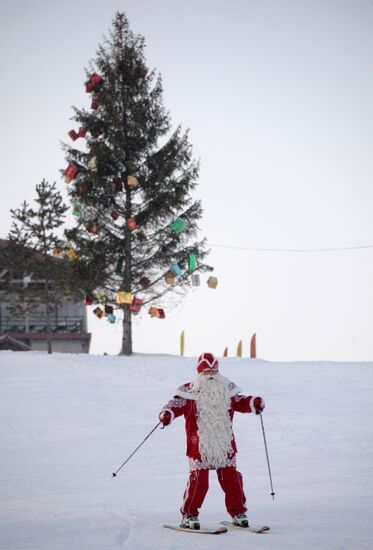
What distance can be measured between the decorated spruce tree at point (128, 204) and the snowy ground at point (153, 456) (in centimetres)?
494

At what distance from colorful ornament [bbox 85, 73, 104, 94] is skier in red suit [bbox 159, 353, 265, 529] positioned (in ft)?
67.1

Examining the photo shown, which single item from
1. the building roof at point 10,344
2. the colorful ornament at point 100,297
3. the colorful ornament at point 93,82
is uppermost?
the colorful ornament at point 93,82

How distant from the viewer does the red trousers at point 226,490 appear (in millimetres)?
6727

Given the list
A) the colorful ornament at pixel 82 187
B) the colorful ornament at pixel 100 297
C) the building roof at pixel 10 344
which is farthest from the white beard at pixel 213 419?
the building roof at pixel 10 344

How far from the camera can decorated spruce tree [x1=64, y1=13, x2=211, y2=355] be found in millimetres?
25344

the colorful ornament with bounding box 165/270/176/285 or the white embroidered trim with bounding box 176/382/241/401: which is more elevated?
the colorful ornament with bounding box 165/270/176/285

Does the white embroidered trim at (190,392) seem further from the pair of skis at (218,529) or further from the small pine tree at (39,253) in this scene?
the small pine tree at (39,253)

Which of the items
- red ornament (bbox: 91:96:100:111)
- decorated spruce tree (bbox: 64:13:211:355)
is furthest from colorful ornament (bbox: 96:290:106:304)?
red ornament (bbox: 91:96:100:111)

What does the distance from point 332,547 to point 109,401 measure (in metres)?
10.3

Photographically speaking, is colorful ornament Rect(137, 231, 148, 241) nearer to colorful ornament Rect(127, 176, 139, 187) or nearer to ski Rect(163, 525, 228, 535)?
colorful ornament Rect(127, 176, 139, 187)

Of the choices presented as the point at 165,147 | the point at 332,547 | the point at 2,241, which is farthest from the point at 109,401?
the point at 2,241

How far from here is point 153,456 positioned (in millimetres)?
11672

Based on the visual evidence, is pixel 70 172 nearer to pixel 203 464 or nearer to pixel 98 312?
pixel 98 312

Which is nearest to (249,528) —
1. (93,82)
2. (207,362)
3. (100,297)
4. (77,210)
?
(207,362)
